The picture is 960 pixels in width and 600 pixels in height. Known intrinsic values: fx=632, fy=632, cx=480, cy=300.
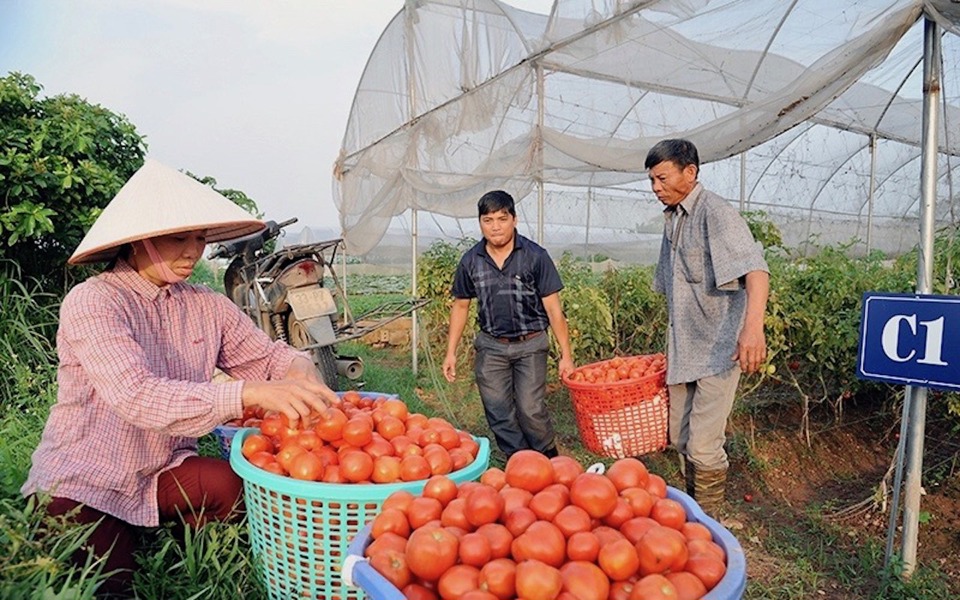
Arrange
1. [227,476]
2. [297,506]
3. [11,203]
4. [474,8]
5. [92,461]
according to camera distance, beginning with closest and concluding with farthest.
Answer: [297,506] < [92,461] < [227,476] < [11,203] < [474,8]

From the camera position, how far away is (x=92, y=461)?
2.09 meters

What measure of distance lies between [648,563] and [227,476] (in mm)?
1705

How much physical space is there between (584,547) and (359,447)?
0.96 meters

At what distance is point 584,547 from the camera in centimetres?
134

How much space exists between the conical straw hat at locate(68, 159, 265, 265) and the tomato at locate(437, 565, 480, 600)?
1452 mm

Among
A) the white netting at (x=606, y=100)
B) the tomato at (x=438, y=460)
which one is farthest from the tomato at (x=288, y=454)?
the white netting at (x=606, y=100)

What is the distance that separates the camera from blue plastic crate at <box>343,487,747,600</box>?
121cm

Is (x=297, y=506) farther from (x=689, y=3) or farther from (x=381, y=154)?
(x=381, y=154)

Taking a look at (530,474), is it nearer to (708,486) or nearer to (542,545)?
(542,545)

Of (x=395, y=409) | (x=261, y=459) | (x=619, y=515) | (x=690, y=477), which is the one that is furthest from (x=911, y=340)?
(x=261, y=459)

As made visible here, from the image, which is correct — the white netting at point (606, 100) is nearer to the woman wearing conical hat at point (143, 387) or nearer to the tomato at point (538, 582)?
the tomato at point (538, 582)

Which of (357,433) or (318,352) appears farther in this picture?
(318,352)

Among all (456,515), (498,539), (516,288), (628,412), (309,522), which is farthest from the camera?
(516,288)

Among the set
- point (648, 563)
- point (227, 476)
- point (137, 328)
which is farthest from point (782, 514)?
point (137, 328)
